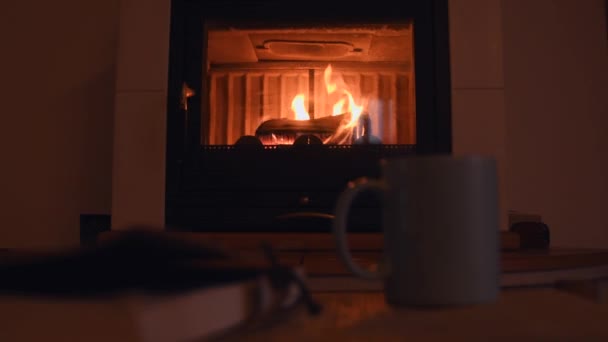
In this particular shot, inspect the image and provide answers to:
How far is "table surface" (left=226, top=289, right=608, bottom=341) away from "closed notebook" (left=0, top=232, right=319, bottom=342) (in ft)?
0.08

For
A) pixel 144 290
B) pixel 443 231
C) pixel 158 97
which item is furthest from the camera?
pixel 158 97

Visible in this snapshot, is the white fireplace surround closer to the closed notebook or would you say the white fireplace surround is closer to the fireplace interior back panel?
A: the fireplace interior back panel

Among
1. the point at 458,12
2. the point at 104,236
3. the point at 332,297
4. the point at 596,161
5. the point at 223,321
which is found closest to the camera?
the point at 223,321

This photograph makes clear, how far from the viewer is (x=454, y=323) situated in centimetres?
38

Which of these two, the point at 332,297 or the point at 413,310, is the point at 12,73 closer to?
the point at 332,297

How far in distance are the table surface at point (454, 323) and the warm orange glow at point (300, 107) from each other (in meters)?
0.94

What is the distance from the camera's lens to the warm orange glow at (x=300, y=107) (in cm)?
140

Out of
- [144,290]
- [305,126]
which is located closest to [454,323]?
[144,290]

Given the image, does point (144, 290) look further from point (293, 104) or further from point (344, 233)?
point (293, 104)

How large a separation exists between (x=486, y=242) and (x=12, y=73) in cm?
169

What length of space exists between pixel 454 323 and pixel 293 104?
1058 mm

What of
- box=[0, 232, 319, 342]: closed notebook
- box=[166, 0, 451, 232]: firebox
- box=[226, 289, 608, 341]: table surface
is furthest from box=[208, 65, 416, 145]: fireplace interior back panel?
box=[0, 232, 319, 342]: closed notebook

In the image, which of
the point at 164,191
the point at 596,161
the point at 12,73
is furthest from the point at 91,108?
the point at 596,161

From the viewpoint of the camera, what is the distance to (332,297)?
54 centimetres
